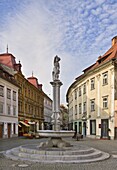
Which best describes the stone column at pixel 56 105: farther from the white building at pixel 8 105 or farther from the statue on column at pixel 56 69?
the white building at pixel 8 105

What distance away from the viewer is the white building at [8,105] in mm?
36656

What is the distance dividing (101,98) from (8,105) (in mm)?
14282

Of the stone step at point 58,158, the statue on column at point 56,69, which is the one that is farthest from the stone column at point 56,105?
the stone step at point 58,158

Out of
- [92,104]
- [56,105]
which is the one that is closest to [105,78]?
[92,104]

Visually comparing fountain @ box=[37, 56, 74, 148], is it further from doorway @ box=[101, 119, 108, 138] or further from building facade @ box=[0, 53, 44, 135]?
building facade @ box=[0, 53, 44, 135]

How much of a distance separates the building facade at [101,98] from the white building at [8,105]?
11.2 m

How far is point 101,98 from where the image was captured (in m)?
34.8

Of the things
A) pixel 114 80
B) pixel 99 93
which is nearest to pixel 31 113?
pixel 99 93

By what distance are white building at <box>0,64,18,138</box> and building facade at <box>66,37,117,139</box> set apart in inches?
443

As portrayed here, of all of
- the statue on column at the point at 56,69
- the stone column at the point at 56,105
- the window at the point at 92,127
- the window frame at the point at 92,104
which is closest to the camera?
the stone column at the point at 56,105

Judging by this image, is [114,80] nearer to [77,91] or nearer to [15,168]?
[77,91]

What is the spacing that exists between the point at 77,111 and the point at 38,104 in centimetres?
1757

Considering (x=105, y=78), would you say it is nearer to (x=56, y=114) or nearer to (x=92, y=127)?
(x=92, y=127)

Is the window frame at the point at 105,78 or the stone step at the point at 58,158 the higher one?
the window frame at the point at 105,78
